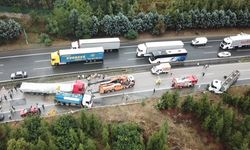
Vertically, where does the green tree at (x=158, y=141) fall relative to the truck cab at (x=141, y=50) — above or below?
below

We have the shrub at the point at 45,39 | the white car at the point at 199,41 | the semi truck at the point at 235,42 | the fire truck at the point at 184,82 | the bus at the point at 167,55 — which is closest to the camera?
the fire truck at the point at 184,82

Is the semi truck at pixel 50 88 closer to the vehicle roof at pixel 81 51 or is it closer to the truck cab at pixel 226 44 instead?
the vehicle roof at pixel 81 51

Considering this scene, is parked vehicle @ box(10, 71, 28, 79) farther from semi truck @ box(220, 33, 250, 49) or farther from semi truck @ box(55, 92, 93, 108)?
semi truck @ box(220, 33, 250, 49)

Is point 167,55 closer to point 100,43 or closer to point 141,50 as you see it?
point 141,50

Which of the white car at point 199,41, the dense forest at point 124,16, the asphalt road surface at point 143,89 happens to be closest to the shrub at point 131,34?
the dense forest at point 124,16

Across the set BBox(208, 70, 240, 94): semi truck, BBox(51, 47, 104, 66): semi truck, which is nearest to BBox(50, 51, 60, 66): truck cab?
BBox(51, 47, 104, 66): semi truck

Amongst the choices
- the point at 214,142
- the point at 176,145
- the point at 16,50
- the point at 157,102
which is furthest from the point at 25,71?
the point at 214,142
